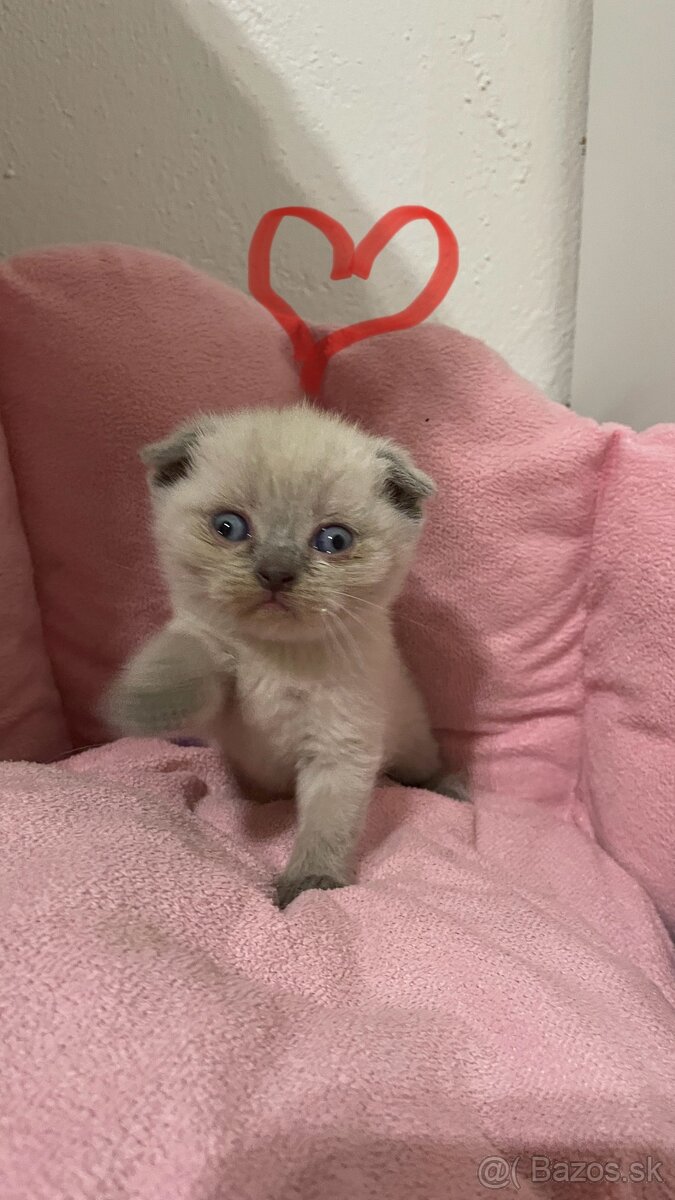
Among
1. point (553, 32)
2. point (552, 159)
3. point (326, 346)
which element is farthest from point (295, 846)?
point (553, 32)

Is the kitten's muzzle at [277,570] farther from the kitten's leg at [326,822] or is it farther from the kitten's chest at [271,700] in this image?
the kitten's leg at [326,822]

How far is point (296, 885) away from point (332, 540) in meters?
0.35

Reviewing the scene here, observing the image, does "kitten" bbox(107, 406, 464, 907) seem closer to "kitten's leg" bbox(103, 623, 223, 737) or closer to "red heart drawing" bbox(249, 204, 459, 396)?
"kitten's leg" bbox(103, 623, 223, 737)

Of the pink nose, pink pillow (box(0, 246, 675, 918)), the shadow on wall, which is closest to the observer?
the pink nose

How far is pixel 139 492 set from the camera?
1124mm

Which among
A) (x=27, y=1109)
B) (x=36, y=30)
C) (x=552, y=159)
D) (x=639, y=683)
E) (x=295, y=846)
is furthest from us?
(x=552, y=159)

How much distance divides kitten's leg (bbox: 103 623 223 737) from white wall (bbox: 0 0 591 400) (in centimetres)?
91

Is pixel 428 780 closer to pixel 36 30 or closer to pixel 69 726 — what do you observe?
pixel 69 726

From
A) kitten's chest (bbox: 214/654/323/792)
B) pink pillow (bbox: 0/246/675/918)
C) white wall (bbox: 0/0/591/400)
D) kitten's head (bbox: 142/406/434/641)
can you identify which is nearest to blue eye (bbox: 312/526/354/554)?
kitten's head (bbox: 142/406/434/641)

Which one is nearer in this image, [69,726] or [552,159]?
[69,726]

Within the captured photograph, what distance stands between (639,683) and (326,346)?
65 centimetres

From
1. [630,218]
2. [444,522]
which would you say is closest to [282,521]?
[444,522]

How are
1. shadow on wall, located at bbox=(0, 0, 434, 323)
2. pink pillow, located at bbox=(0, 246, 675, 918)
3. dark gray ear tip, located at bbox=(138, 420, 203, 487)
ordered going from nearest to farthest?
dark gray ear tip, located at bbox=(138, 420, 203, 487) → pink pillow, located at bbox=(0, 246, 675, 918) → shadow on wall, located at bbox=(0, 0, 434, 323)

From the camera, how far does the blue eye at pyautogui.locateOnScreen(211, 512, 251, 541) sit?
0.81 meters
